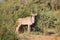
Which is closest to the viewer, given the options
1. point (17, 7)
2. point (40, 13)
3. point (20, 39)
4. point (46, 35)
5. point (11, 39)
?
point (11, 39)

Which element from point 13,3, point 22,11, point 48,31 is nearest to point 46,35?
point 48,31

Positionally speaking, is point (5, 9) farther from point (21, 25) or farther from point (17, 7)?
point (21, 25)

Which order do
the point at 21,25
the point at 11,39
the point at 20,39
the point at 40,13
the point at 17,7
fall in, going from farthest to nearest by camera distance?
the point at 17,7
the point at 40,13
the point at 21,25
the point at 20,39
the point at 11,39

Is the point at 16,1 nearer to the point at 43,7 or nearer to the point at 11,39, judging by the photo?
the point at 43,7

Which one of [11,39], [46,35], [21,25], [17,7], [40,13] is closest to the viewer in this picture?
[11,39]

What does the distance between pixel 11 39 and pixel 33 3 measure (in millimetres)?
9556

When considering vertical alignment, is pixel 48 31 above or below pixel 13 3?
below

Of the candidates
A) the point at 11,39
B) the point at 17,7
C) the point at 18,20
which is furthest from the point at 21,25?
the point at 11,39

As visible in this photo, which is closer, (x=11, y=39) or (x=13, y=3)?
(x=11, y=39)

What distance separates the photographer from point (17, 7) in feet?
66.6

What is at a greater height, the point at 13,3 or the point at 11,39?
the point at 13,3

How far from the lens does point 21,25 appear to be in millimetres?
17578

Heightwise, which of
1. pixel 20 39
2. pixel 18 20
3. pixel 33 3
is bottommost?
pixel 20 39

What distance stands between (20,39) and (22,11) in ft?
17.7
